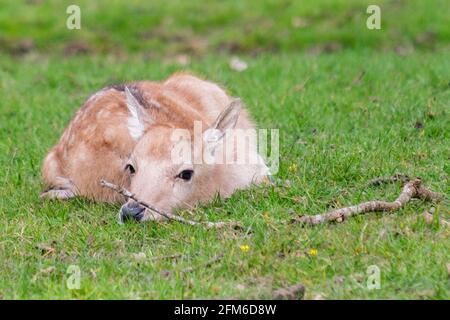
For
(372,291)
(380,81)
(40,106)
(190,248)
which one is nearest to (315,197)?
(190,248)

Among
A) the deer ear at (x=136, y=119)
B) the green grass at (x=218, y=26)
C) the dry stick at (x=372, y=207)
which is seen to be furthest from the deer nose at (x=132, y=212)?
the green grass at (x=218, y=26)

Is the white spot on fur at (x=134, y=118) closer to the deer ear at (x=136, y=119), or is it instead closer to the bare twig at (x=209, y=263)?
the deer ear at (x=136, y=119)

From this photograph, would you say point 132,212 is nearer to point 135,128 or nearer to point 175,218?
point 175,218

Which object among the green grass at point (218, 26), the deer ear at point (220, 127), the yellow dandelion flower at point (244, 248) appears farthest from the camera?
the green grass at point (218, 26)

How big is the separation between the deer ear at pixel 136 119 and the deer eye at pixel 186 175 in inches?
20.5

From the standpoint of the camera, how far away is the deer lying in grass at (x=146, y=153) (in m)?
7.54

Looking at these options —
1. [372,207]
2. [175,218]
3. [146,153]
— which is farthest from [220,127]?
[372,207]

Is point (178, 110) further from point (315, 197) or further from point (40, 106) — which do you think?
point (40, 106)

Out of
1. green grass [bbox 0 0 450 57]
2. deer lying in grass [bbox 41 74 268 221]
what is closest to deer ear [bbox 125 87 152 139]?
deer lying in grass [bbox 41 74 268 221]

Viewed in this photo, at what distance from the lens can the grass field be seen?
615cm

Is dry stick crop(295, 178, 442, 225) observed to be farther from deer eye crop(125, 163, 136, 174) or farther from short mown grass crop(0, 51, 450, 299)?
deer eye crop(125, 163, 136, 174)

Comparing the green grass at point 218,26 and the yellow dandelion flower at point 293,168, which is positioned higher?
the green grass at point 218,26

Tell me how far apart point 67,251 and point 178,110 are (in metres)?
1.96

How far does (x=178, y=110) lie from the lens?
Answer: 27.6 feet
